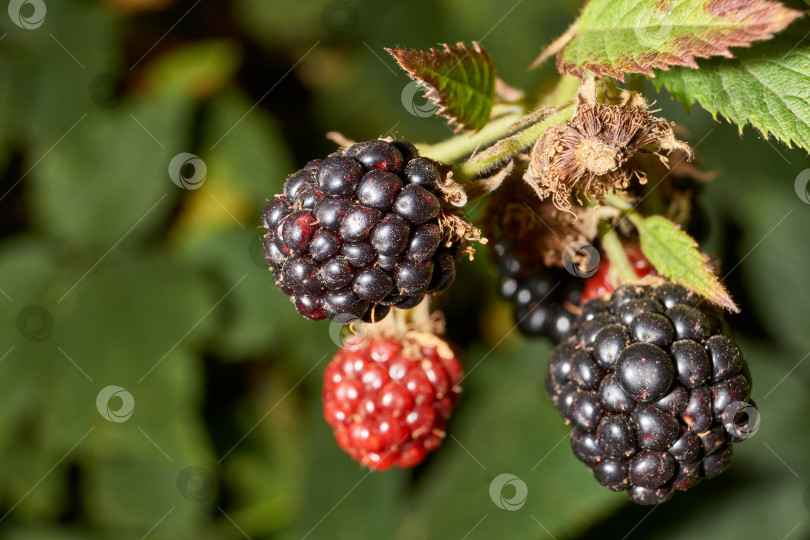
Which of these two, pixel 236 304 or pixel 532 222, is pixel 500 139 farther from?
pixel 236 304

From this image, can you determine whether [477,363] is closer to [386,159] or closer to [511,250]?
[511,250]

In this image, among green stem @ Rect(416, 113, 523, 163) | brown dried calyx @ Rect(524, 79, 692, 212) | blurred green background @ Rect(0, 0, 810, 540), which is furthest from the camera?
blurred green background @ Rect(0, 0, 810, 540)

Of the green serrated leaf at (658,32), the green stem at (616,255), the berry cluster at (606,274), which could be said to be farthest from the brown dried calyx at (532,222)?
the green serrated leaf at (658,32)

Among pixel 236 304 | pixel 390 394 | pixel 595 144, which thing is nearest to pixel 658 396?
pixel 595 144

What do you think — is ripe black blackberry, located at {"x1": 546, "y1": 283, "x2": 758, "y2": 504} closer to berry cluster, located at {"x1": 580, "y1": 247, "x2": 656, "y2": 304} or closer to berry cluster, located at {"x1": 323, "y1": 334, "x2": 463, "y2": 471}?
berry cluster, located at {"x1": 580, "y1": 247, "x2": 656, "y2": 304}

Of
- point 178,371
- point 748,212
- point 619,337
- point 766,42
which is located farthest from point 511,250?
point 178,371

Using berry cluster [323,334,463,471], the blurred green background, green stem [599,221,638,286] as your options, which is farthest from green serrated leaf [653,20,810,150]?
the blurred green background
